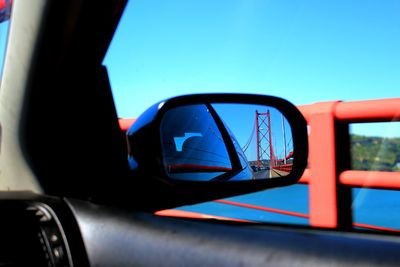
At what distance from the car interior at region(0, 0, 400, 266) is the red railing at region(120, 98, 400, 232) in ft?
6.33

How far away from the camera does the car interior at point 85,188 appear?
117 centimetres

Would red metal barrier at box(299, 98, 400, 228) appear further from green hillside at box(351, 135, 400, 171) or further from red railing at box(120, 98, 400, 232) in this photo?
green hillside at box(351, 135, 400, 171)

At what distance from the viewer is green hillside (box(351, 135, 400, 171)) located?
3.34 m

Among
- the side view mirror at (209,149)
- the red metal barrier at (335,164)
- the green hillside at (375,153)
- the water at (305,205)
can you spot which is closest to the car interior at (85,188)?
the side view mirror at (209,149)

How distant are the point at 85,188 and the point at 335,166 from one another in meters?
2.47

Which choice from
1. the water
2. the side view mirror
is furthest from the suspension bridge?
the water

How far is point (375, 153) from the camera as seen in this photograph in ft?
11.1

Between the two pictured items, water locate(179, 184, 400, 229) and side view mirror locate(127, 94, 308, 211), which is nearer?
side view mirror locate(127, 94, 308, 211)

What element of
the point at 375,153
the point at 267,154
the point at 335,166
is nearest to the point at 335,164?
the point at 335,166

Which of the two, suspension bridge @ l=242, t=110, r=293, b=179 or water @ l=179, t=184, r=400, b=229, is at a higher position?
suspension bridge @ l=242, t=110, r=293, b=179

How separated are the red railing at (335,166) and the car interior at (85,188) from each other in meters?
1.93

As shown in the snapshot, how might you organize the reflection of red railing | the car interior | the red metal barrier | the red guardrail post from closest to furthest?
the car interior → the reflection of red railing → the red metal barrier → the red guardrail post

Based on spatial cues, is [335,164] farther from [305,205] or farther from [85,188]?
[85,188]

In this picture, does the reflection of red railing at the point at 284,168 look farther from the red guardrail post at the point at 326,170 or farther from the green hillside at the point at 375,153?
the green hillside at the point at 375,153
